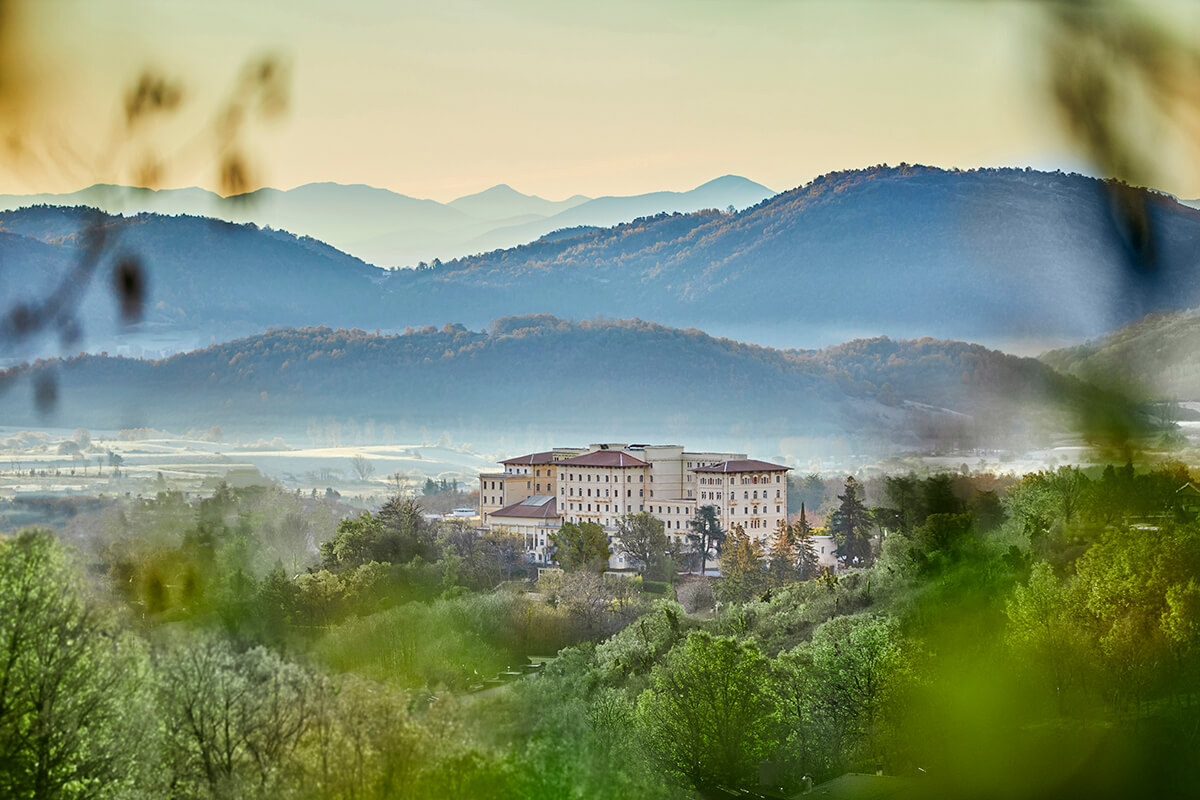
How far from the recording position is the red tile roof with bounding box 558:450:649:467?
4647cm

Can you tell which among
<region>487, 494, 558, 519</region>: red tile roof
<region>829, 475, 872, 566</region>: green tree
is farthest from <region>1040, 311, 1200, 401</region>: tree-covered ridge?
<region>487, 494, 558, 519</region>: red tile roof

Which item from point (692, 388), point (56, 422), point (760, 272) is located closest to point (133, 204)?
point (56, 422)

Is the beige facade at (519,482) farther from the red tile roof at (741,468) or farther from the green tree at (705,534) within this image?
the green tree at (705,534)

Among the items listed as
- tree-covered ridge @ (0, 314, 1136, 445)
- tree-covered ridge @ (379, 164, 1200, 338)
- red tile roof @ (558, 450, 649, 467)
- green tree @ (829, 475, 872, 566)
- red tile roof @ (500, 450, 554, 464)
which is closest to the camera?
green tree @ (829, 475, 872, 566)

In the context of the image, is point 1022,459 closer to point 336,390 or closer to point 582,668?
point 582,668

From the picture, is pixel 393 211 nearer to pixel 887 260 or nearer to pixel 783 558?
pixel 887 260

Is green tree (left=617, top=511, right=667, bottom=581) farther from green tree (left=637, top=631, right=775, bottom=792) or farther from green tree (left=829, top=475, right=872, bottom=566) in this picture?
green tree (left=637, top=631, right=775, bottom=792)

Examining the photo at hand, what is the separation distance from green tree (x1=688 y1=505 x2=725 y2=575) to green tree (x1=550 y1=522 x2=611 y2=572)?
2901 millimetres

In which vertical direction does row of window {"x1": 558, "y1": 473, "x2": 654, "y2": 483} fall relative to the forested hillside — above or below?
below

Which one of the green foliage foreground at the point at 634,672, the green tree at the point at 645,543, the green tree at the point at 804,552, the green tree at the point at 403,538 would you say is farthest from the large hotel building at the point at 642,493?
the green foliage foreground at the point at 634,672

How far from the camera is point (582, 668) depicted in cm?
2217

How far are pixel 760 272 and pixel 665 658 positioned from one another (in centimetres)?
8839

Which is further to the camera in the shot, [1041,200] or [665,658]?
[1041,200]

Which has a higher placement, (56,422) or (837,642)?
(56,422)
